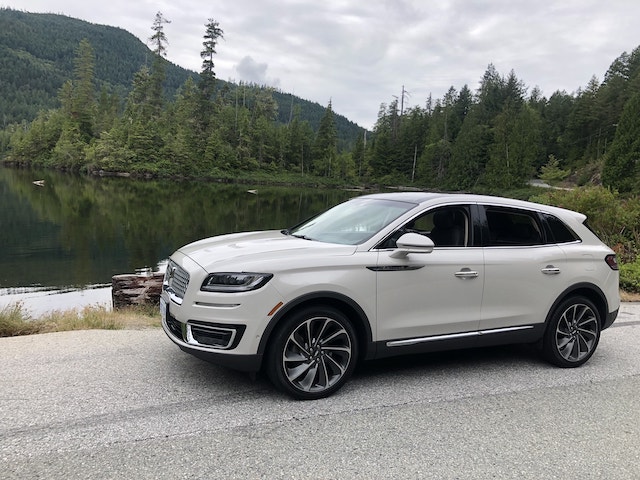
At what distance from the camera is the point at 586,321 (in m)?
5.59

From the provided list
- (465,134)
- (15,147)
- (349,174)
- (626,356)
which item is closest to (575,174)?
(465,134)

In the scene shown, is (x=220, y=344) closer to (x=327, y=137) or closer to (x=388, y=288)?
(x=388, y=288)

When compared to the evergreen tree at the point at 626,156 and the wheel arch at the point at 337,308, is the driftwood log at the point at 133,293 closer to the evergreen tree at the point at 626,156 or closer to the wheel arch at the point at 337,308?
the wheel arch at the point at 337,308

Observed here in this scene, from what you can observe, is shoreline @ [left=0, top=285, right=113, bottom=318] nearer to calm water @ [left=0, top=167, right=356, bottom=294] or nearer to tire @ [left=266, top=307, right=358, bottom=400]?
calm water @ [left=0, top=167, right=356, bottom=294]

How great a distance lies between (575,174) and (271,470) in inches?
3283

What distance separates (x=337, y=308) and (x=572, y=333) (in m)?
2.90

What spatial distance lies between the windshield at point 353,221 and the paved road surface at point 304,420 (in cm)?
138

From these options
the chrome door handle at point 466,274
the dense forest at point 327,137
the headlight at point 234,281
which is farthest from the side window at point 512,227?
the dense forest at point 327,137

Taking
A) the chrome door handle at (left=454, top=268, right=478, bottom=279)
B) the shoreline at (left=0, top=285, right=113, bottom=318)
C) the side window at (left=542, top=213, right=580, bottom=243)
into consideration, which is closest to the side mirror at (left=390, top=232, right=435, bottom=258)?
the chrome door handle at (left=454, top=268, right=478, bottom=279)

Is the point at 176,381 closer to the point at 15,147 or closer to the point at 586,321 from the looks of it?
the point at 586,321

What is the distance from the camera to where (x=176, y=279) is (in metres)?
4.46

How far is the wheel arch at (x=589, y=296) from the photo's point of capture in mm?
5346

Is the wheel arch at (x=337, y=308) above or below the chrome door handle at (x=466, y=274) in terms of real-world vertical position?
below

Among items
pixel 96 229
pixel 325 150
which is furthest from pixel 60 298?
pixel 325 150
